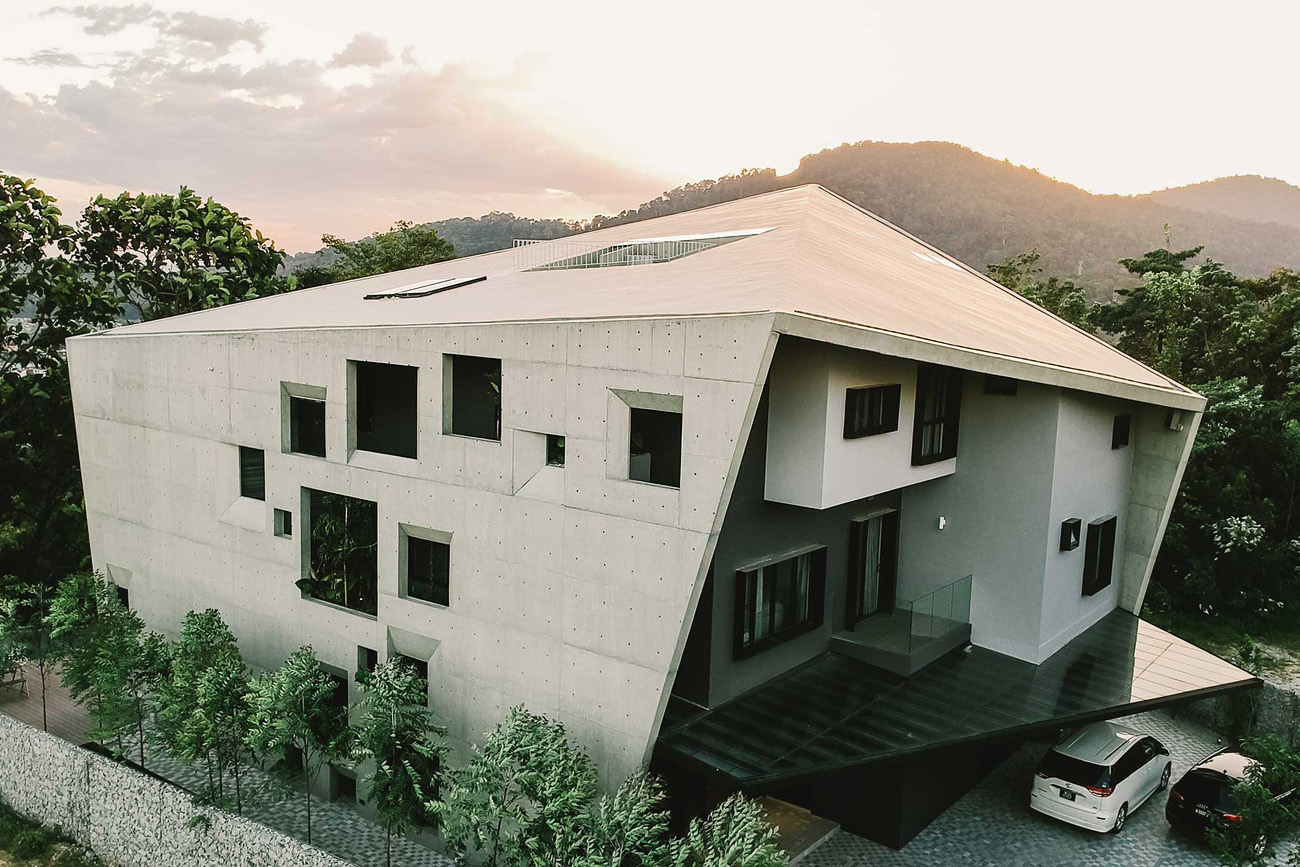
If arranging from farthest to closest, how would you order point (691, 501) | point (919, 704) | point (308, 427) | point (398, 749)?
point (308, 427) → point (919, 704) → point (398, 749) → point (691, 501)

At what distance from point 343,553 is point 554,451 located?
5.20 meters

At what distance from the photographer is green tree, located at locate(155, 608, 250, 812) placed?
50.4ft

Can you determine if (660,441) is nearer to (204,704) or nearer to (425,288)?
(425,288)

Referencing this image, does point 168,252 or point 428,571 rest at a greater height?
point 168,252

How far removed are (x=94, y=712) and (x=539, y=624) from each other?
9.18 m

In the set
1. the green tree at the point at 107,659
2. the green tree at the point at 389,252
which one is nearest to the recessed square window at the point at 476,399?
the green tree at the point at 107,659

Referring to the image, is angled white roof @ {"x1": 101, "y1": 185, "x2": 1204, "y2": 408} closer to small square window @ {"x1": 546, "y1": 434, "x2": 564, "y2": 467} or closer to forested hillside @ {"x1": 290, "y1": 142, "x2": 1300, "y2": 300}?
small square window @ {"x1": 546, "y1": 434, "x2": 564, "y2": 467}

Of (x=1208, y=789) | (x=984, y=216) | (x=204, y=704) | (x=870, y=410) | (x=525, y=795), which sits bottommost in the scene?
(x=1208, y=789)

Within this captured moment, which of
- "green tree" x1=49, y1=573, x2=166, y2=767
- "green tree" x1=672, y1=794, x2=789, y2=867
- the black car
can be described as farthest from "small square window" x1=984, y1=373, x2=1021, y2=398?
"green tree" x1=49, y1=573, x2=166, y2=767

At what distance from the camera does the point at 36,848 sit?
639 inches

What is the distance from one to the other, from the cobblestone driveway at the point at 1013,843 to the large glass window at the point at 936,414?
614 centimetres

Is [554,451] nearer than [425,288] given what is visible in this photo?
Yes

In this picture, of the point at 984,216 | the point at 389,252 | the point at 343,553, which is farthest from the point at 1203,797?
the point at 984,216

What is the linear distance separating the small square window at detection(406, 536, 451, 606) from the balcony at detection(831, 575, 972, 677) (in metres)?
6.91
